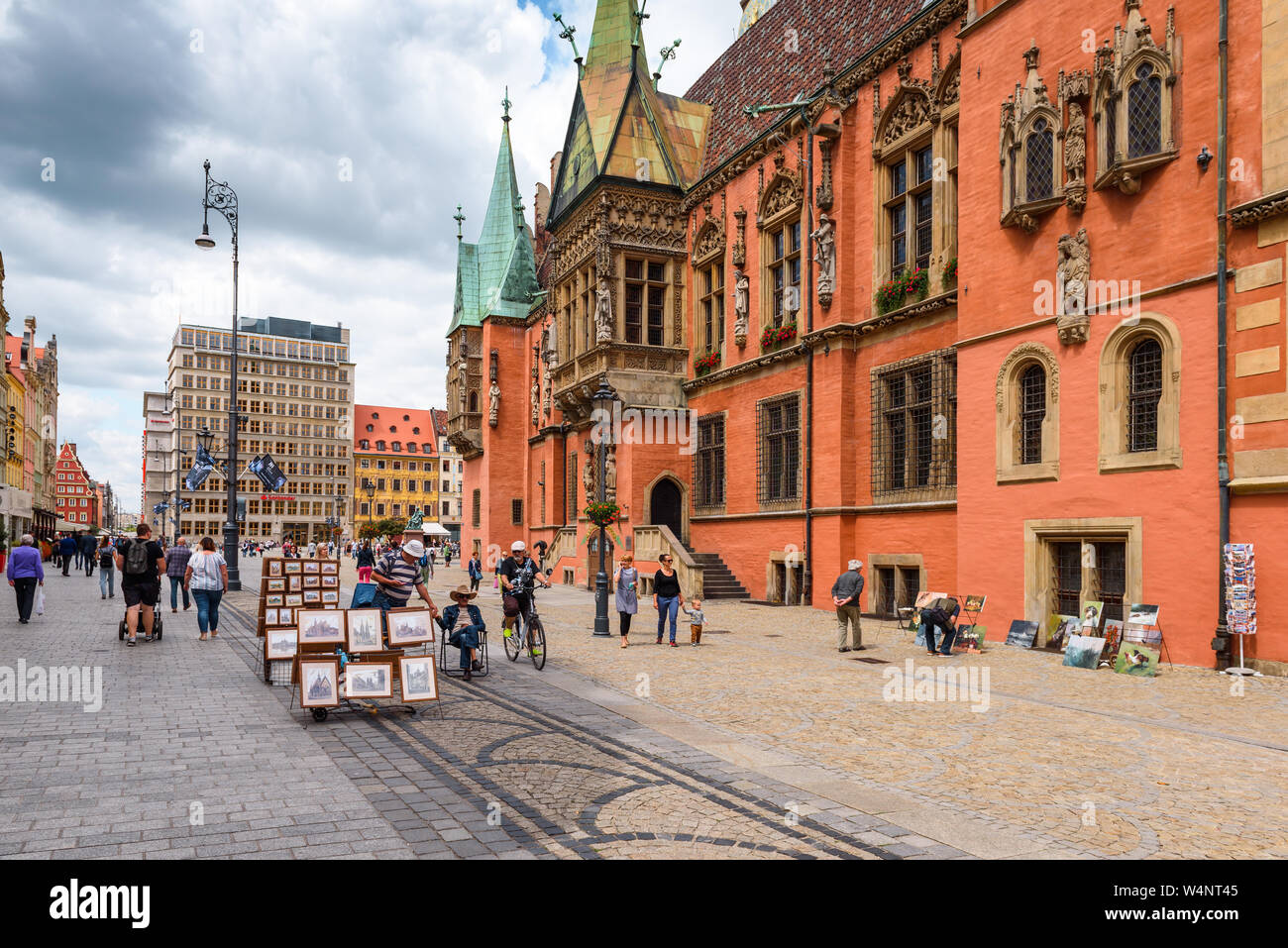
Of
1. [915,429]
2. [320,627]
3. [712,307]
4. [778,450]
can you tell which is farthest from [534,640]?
[712,307]

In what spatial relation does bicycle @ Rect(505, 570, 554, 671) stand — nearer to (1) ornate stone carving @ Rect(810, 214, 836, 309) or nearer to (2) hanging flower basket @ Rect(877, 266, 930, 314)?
(2) hanging flower basket @ Rect(877, 266, 930, 314)

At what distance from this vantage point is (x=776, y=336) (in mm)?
25781

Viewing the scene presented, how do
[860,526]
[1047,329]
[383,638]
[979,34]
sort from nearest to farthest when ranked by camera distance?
[383,638] → [1047,329] → [979,34] → [860,526]

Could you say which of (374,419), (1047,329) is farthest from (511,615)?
(374,419)

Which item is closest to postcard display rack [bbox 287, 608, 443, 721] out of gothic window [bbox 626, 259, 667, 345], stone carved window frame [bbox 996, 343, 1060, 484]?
stone carved window frame [bbox 996, 343, 1060, 484]

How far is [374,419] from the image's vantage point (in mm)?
133250

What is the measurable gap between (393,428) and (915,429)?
4758 inches

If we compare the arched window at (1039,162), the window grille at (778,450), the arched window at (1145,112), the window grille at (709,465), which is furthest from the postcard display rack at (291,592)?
the window grille at (709,465)

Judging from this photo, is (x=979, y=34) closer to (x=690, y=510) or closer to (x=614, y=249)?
(x=614, y=249)

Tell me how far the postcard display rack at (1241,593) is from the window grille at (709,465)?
17.5 m

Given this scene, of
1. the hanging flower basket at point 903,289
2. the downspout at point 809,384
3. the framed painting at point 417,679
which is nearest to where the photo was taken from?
the framed painting at point 417,679

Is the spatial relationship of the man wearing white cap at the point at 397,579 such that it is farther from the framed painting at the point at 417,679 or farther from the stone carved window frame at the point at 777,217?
the stone carved window frame at the point at 777,217

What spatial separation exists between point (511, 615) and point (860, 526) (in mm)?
11184

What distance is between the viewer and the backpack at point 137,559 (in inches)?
575
